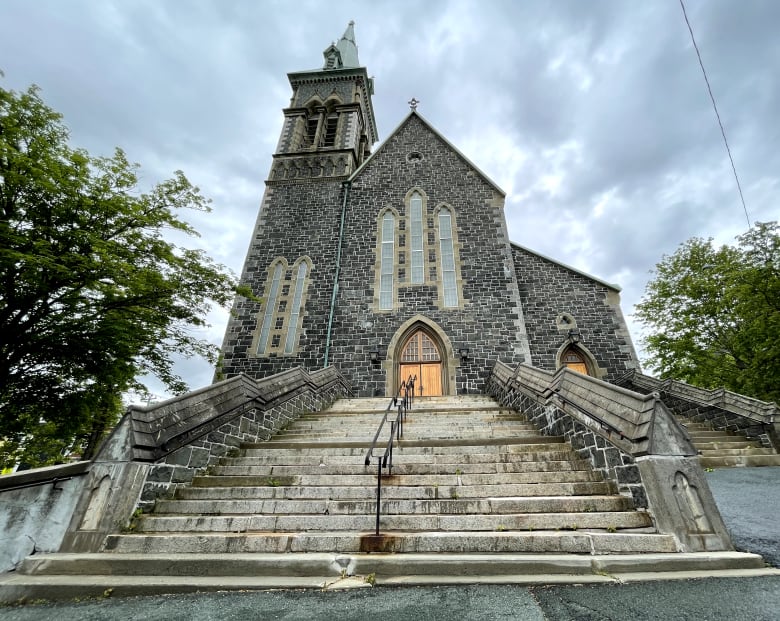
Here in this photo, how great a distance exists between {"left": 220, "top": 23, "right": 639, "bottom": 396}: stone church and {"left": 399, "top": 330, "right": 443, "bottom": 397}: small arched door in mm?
38

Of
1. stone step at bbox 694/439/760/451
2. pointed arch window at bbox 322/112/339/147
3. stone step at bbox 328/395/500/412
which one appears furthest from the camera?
pointed arch window at bbox 322/112/339/147

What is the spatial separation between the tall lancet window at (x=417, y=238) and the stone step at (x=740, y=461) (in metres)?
9.85

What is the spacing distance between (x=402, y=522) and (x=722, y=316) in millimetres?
20811

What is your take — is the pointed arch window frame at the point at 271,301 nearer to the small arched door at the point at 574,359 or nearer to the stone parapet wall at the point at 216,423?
the stone parapet wall at the point at 216,423

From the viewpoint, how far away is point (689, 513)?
11.6 ft

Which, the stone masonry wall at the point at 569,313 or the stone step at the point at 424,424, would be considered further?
the stone masonry wall at the point at 569,313

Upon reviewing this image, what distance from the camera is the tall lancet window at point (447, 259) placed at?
1412 centimetres

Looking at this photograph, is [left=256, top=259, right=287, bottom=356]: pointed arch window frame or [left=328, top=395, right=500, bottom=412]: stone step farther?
[left=256, top=259, right=287, bottom=356]: pointed arch window frame

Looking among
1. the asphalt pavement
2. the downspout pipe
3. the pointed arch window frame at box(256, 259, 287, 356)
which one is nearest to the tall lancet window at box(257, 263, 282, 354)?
the pointed arch window frame at box(256, 259, 287, 356)

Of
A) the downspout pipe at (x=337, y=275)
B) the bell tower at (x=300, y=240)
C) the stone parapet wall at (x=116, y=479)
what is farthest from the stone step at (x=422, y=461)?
the bell tower at (x=300, y=240)

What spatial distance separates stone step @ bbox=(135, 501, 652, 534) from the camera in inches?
147

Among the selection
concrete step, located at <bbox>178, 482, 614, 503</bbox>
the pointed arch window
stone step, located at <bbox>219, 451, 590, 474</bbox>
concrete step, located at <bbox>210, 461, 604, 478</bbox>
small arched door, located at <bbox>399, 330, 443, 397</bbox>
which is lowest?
concrete step, located at <bbox>178, 482, 614, 503</bbox>

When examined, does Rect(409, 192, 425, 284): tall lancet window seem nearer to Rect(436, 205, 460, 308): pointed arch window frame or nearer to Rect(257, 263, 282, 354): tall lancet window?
Rect(436, 205, 460, 308): pointed arch window frame

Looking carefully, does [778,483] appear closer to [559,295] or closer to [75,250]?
[559,295]
